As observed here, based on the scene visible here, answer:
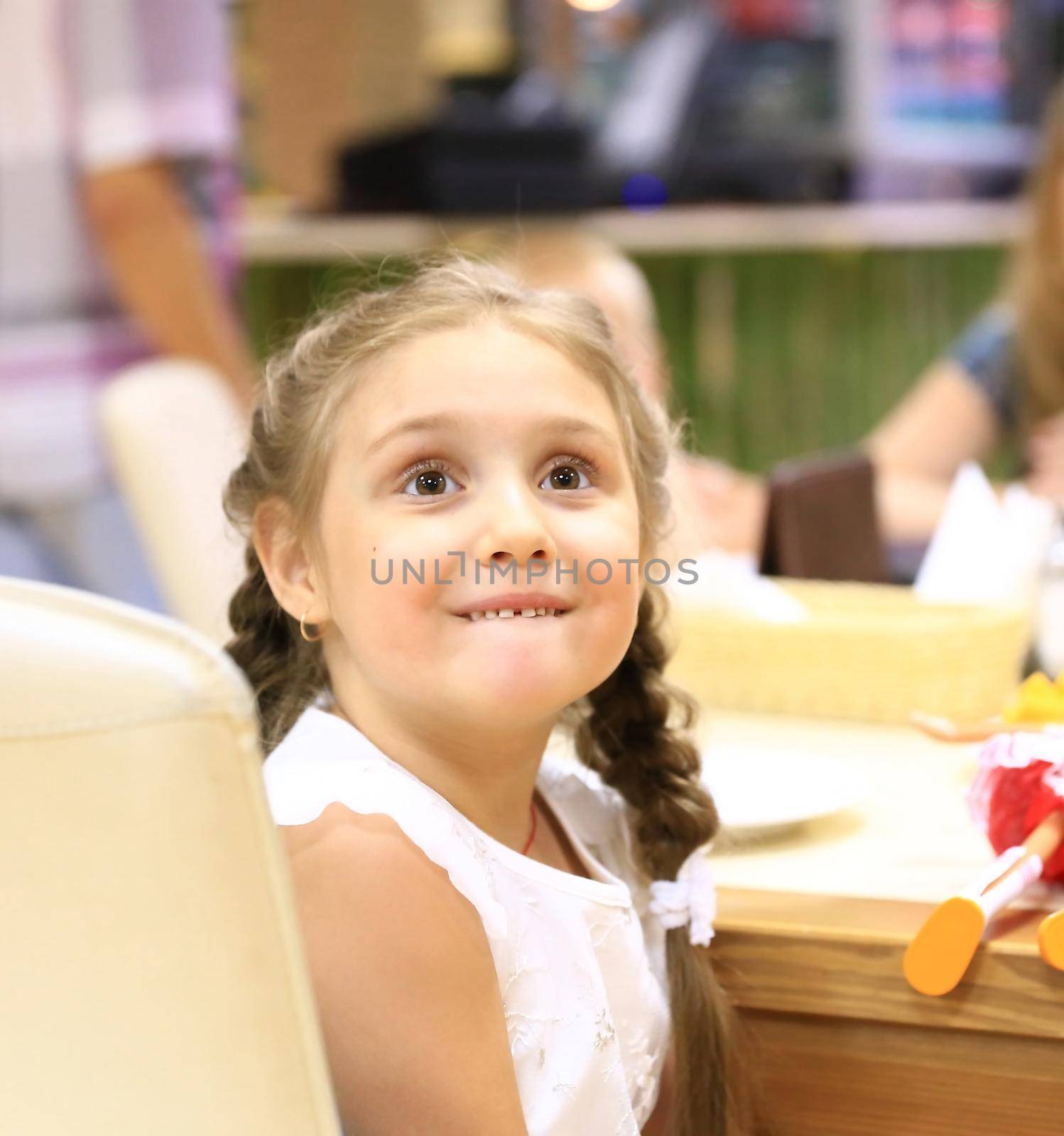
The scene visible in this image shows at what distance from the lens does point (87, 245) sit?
6.13ft

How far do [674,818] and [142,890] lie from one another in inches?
19.2

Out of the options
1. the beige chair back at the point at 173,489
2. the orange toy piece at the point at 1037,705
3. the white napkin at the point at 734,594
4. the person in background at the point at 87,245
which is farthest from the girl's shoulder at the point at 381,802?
the person in background at the point at 87,245

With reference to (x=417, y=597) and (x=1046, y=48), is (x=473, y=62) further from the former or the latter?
(x=417, y=597)

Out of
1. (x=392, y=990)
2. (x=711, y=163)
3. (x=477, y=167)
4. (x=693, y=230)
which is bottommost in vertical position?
(x=693, y=230)

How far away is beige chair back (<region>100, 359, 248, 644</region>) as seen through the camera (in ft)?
5.38

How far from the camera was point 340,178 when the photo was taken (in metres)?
4.35

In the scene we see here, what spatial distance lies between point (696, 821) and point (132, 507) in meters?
0.92

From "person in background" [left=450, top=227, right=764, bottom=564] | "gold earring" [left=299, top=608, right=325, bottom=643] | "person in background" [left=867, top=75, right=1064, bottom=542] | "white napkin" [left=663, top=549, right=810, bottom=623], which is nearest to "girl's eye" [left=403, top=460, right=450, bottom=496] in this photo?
"gold earring" [left=299, top=608, right=325, bottom=643]

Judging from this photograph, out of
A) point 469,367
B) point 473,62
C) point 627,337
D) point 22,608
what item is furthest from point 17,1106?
point 473,62

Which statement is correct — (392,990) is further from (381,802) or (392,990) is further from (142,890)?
(142,890)

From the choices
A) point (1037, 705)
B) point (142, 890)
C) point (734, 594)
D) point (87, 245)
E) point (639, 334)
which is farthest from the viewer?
point (639, 334)

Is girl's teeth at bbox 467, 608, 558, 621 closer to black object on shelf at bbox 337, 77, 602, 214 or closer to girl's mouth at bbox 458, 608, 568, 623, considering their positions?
girl's mouth at bbox 458, 608, 568, 623

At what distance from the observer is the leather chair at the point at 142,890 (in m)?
0.55

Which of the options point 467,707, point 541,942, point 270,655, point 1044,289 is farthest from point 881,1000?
point 1044,289
